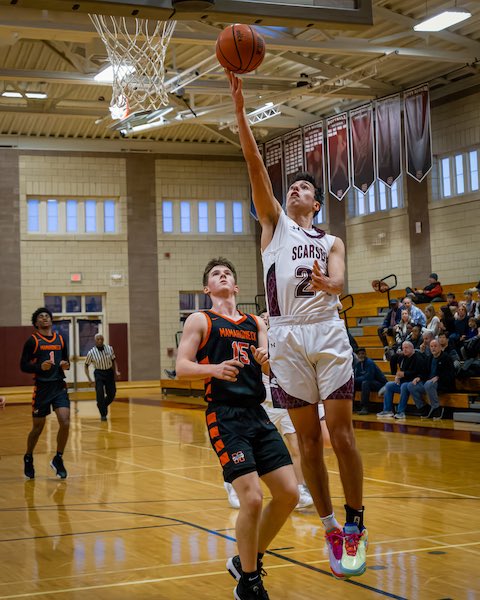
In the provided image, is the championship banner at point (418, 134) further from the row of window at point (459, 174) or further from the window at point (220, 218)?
the window at point (220, 218)

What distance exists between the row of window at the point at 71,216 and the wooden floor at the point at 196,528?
1621 cm

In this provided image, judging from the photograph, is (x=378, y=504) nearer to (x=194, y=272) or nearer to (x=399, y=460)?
(x=399, y=460)

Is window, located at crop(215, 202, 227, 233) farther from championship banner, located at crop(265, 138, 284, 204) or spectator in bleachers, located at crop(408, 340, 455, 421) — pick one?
spectator in bleachers, located at crop(408, 340, 455, 421)

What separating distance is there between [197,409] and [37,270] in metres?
10.7

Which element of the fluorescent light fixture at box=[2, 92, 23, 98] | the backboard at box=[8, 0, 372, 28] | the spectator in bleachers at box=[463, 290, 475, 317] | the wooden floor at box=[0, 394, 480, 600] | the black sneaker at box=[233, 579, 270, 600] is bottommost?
A: the wooden floor at box=[0, 394, 480, 600]

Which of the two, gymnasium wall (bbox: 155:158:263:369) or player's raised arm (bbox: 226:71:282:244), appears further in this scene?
gymnasium wall (bbox: 155:158:263:369)

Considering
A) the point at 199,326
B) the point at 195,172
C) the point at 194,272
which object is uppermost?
the point at 195,172

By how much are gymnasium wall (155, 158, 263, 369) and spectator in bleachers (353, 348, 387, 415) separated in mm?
13015

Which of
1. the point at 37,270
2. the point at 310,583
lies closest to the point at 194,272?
the point at 37,270

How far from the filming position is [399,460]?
408 inches

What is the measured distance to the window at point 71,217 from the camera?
2817 centimetres

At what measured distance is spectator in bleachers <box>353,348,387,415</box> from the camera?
52.9ft

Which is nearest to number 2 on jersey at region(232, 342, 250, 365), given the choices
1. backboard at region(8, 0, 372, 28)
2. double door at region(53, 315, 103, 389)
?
backboard at region(8, 0, 372, 28)

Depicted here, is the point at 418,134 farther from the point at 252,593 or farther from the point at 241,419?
the point at 252,593
